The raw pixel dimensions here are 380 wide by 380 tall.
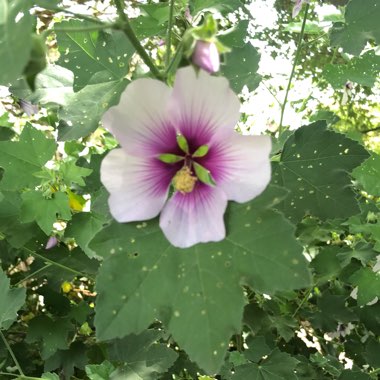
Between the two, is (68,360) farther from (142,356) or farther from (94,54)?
(94,54)

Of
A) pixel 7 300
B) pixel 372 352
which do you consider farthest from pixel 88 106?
pixel 372 352

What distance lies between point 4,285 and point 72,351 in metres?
0.41

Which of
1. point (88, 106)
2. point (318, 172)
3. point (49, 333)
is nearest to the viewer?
point (88, 106)

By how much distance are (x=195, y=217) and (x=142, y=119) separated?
14 cm

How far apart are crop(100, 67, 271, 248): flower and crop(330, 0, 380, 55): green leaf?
0.62 meters

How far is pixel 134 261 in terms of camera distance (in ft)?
2.35

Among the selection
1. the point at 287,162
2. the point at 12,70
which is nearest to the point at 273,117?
the point at 287,162

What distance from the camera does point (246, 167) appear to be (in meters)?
0.67

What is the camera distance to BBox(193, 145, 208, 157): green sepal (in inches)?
28.2

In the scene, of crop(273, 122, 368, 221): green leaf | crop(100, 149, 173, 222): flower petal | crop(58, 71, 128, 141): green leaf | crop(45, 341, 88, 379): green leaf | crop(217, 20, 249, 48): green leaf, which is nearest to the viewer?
crop(100, 149, 173, 222): flower petal

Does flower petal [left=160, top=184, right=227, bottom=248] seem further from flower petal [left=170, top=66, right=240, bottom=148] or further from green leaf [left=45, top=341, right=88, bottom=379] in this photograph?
green leaf [left=45, top=341, right=88, bottom=379]

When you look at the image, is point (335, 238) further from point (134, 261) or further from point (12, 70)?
point (12, 70)

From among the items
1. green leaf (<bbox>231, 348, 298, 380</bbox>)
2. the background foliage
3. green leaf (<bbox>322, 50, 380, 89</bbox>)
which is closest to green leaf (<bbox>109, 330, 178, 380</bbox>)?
the background foliage

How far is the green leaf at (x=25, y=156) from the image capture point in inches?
48.0
